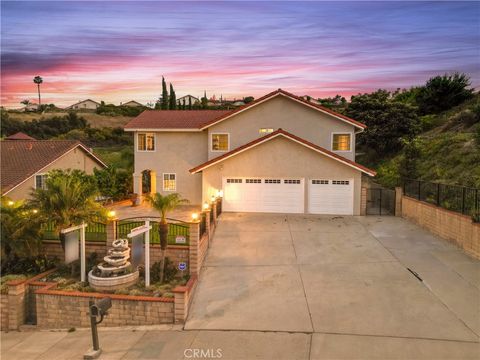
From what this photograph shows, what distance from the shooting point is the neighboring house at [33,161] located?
79.5ft

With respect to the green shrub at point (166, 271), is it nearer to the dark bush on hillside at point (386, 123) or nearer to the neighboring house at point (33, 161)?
A: the neighboring house at point (33, 161)

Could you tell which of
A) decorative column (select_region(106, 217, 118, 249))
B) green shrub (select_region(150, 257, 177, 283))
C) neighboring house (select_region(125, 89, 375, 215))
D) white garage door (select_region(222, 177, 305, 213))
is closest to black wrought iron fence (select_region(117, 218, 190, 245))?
decorative column (select_region(106, 217, 118, 249))

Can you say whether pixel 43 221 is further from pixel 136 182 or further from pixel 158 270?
pixel 136 182

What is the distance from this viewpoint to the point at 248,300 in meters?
11.1

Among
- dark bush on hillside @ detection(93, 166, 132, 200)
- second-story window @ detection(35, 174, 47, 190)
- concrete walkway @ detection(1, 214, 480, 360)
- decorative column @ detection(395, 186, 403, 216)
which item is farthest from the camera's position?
dark bush on hillside @ detection(93, 166, 132, 200)

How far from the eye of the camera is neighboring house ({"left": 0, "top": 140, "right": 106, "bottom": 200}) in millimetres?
24219

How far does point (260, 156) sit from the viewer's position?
2211 cm

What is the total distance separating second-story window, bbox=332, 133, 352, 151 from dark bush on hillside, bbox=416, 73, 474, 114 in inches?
1017

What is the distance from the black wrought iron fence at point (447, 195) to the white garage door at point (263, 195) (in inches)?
238

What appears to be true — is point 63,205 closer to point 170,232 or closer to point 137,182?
point 170,232

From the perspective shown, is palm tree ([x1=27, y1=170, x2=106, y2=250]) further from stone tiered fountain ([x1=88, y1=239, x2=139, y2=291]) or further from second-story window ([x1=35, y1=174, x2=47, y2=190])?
second-story window ([x1=35, y1=174, x2=47, y2=190])

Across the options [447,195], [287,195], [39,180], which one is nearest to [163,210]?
[287,195]

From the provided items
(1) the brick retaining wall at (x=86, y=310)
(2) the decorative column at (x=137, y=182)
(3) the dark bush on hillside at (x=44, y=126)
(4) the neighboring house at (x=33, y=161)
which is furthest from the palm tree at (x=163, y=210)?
(3) the dark bush on hillside at (x=44, y=126)

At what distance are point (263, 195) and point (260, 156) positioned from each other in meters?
2.31
